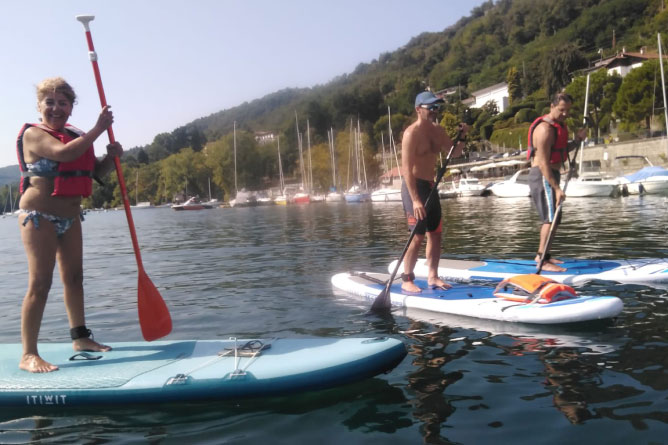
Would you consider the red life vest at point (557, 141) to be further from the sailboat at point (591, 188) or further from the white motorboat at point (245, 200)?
the white motorboat at point (245, 200)

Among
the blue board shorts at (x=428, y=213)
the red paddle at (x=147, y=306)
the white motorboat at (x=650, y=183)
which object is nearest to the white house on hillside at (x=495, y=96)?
the white motorboat at (x=650, y=183)

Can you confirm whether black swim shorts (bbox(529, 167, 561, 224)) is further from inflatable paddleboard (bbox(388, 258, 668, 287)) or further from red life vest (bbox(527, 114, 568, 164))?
inflatable paddleboard (bbox(388, 258, 668, 287))

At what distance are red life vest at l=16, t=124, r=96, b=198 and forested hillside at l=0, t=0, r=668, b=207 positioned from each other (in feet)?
186

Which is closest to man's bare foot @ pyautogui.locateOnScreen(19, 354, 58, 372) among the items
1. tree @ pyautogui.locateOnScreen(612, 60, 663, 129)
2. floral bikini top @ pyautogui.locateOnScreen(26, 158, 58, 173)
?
floral bikini top @ pyautogui.locateOnScreen(26, 158, 58, 173)

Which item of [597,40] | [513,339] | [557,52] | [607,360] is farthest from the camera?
[597,40]

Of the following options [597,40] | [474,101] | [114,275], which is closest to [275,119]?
[474,101]

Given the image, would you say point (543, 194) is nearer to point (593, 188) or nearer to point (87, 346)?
point (87, 346)

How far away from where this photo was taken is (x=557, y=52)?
8300 cm

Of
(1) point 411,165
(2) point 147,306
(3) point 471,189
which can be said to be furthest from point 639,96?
(2) point 147,306

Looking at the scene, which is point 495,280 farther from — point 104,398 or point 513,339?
point 104,398

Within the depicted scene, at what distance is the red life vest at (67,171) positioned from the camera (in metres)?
4.49

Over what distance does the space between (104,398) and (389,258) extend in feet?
27.0

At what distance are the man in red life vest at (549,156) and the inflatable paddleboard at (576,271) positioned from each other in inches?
10.1

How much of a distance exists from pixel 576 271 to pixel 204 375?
5.68 metres
